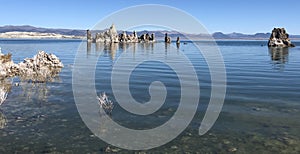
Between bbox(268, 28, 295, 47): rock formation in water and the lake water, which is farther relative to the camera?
bbox(268, 28, 295, 47): rock formation in water

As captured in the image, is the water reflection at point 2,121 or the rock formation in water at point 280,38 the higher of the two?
the rock formation in water at point 280,38

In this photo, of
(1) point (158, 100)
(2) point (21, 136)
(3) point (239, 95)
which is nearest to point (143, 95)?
(1) point (158, 100)

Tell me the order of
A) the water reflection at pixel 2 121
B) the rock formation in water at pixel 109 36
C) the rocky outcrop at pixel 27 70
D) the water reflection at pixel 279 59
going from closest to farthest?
the water reflection at pixel 2 121
the rocky outcrop at pixel 27 70
the water reflection at pixel 279 59
the rock formation in water at pixel 109 36

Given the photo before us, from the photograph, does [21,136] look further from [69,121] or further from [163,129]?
[163,129]

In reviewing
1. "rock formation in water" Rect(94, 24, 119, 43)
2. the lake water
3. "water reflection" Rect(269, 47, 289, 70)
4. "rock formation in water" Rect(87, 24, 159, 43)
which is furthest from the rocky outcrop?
"rock formation in water" Rect(87, 24, 159, 43)

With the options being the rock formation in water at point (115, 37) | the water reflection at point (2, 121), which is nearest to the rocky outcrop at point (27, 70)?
the water reflection at point (2, 121)

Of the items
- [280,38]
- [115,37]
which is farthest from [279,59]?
[115,37]

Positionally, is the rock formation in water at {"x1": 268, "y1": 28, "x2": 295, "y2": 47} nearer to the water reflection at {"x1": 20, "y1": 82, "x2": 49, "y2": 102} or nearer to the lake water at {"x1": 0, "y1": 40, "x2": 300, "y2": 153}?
the lake water at {"x1": 0, "y1": 40, "x2": 300, "y2": 153}

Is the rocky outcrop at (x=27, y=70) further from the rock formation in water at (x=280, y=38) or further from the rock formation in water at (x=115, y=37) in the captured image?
the rock formation in water at (x=115, y=37)

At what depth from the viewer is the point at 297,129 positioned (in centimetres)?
1402

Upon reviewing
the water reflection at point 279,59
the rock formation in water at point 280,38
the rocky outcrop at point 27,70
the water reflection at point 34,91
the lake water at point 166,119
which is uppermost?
the rock formation in water at point 280,38

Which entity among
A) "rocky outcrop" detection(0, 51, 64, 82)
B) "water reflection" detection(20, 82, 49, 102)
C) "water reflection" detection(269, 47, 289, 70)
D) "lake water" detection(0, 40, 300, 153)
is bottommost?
"lake water" detection(0, 40, 300, 153)

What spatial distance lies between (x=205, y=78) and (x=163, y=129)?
17.2 m

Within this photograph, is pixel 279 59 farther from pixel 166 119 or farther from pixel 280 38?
pixel 280 38
